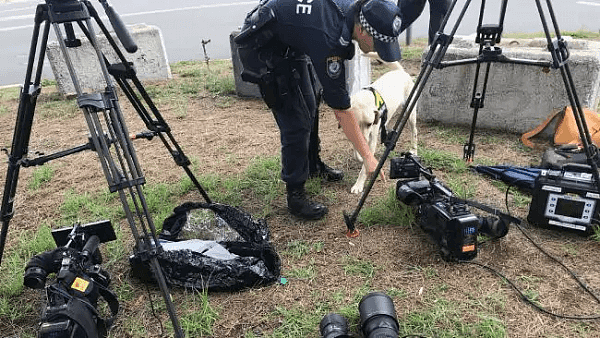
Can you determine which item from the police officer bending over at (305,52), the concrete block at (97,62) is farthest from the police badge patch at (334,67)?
the concrete block at (97,62)

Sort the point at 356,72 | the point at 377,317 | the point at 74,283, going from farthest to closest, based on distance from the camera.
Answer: the point at 356,72 → the point at 377,317 → the point at 74,283

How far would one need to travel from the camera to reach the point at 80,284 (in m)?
2.43

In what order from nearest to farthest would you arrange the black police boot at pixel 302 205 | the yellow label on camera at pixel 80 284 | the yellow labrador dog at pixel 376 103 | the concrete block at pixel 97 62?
the yellow label on camera at pixel 80 284 < the black police boot at pixel 302 205 < the yellow labrador dog at pixel 376 103 < the concrete block at pixel 97 62

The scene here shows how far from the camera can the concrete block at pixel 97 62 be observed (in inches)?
286

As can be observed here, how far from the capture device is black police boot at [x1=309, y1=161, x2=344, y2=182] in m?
4.48

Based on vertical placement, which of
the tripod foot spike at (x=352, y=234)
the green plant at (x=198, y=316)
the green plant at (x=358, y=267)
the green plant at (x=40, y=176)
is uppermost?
the green plant at (x=40, y=176)

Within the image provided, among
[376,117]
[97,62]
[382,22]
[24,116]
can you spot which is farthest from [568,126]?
[97,62]

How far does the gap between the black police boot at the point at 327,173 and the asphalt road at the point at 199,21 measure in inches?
240

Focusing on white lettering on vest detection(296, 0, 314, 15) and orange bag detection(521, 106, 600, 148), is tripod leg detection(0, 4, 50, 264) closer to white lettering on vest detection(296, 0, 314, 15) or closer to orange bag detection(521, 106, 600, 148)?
white lettering on vest detection(296, 0, 314, 15)

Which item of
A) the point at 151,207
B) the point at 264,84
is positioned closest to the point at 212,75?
the point at 151,207

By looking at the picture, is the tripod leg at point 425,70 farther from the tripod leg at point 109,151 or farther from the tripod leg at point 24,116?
the tripod leg at point 24,116

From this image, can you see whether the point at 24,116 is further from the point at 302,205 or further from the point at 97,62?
the point at 97,62

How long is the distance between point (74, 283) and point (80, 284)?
3 centimetres

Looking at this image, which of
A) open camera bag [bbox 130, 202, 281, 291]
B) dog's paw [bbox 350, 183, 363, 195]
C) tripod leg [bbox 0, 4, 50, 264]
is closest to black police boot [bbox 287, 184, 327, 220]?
dog's paw [bbox 350, 183, 363, 195]
